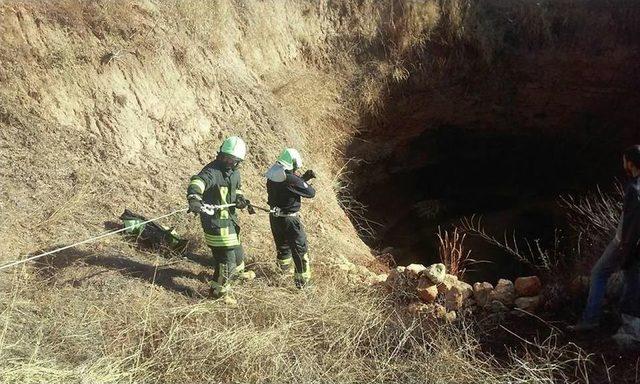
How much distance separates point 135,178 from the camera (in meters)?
6.64

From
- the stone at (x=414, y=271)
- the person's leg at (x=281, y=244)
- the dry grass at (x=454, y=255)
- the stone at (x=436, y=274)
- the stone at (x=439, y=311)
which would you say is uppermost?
the person's leg at (x=281, y=244)

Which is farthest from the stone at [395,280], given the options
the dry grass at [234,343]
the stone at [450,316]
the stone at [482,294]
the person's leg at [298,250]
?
the person's leg at [298,250]

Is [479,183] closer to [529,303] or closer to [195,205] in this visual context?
[529,303]

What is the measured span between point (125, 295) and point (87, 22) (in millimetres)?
3989

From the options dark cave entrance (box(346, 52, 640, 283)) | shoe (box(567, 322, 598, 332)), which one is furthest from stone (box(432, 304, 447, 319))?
dark cave entrance (box(346, 52, 640, 283))

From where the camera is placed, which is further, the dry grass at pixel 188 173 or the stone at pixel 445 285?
the stone at pixel 445 285

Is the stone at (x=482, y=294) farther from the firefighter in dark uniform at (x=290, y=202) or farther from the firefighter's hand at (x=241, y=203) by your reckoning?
the firefighter's hand at (x=241, y=203)

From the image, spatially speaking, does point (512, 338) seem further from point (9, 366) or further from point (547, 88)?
point (547, 88)

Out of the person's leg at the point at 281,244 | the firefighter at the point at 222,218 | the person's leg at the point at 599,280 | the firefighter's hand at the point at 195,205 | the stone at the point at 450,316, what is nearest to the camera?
the person's leg at the point at 599,280

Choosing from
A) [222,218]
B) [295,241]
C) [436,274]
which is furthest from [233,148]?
[436,274]

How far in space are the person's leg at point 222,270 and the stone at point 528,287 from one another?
9.59 ft

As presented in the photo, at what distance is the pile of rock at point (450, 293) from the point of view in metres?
5.34

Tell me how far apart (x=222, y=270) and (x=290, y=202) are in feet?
3.23

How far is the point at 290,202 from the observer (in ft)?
18.4
